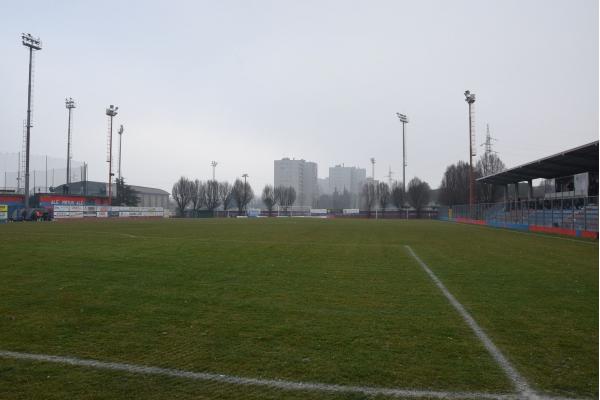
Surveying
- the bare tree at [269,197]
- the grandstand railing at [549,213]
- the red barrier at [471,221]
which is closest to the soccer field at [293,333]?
the grandstand railing at [549,213]

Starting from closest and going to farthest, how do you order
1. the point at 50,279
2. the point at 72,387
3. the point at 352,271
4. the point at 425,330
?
1. the point at 72,387
2. the point at 425,330
3. the point at 50,279
4. the point at 352,271

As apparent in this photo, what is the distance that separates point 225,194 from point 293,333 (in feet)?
362

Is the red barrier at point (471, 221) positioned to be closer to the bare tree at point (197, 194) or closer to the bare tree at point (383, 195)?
the bare tree at point (383, 195)

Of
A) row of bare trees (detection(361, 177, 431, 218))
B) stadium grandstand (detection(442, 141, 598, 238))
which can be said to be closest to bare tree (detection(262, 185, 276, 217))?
row of bare trees (detection(361, 177, 431, 218))

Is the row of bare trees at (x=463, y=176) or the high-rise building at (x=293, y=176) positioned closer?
the row of bare trees at (x=463, y=176)

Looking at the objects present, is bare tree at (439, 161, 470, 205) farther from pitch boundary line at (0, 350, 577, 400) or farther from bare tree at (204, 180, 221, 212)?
pitch boundary line at (0, 350, 577, 400)

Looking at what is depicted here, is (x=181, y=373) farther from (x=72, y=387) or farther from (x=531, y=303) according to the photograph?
(x=531, y=303)

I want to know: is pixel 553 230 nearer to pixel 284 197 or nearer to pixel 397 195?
pixel 397 195

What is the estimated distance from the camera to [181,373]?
4.05 metres

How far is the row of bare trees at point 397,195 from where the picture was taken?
9725cm

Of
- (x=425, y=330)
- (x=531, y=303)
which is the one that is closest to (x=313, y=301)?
(x=425, y=330)

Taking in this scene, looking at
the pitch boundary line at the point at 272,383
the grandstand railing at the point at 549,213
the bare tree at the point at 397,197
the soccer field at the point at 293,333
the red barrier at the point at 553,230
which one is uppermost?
the bare tree at the point at 397,197

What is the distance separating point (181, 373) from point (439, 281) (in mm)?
6816

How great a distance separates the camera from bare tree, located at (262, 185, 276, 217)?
11769cm
